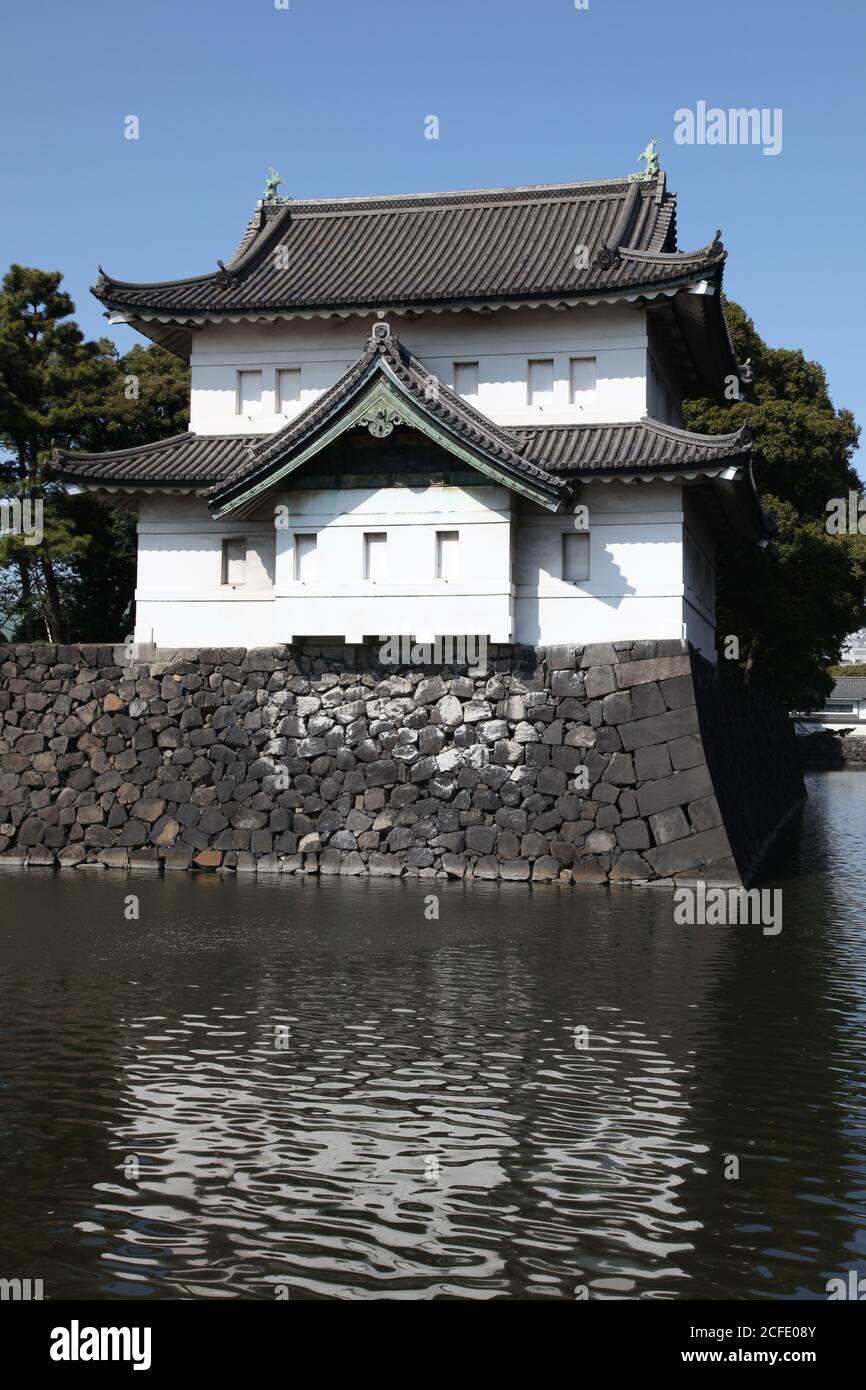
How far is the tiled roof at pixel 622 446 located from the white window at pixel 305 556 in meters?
4.56

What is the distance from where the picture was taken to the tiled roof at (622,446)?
2552 centimetres

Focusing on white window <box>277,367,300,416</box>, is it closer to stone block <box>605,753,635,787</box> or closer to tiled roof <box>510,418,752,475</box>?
tiled roof <box>510,418,752,475</box>

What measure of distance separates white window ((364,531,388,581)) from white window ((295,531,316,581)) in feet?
3.49

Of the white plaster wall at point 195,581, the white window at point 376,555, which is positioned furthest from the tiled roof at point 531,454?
the white window at point 376,555

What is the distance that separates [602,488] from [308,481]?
18.8 feet

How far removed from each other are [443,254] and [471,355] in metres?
3.09

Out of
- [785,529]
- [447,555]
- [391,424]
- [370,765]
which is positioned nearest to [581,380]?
[391,424]

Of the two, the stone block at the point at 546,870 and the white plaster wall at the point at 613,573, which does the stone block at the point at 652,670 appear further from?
the stone block at the point at 546,870

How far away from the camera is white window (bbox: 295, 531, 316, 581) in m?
27.6

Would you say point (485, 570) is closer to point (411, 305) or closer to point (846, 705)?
point (411, 305)

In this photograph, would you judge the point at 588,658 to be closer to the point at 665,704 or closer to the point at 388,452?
the point at 665,704

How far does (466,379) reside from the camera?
29.1 metres

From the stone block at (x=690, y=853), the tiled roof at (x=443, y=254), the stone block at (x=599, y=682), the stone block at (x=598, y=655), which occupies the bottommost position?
the stone block at (x=690, y=853)
